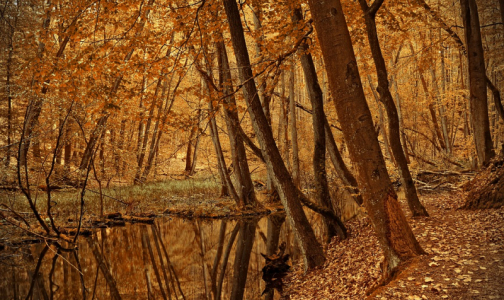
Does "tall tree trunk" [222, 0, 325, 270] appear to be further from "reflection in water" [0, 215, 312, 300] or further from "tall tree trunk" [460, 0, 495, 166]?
"tall tree trunk" [460, 0, 495, 166]

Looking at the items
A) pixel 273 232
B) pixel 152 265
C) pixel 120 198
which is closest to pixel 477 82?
pixel 273 232

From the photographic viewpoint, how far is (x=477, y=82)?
9141mm

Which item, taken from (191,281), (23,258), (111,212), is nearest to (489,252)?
(191,281)

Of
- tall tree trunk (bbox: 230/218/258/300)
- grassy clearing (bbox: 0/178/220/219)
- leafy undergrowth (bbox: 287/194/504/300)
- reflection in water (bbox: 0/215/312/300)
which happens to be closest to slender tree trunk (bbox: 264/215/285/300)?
reflection in water (bbox: 0/215/312/300)

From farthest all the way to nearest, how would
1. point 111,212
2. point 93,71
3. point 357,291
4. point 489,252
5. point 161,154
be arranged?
1. point 161,154
2. point 111,212
3. point 93,71
4. point 357,291
5. point 489,252

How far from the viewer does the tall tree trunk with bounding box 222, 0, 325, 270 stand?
6.64 metres

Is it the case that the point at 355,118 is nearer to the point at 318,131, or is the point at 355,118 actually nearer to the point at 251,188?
the point at 318,131

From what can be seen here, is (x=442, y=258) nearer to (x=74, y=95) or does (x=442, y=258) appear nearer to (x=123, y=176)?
(x=74, y=95)

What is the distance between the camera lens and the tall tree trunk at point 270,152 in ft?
21.8

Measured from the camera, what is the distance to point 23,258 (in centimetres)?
896

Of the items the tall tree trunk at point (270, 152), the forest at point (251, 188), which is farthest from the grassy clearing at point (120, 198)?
the tall tree trunk at point (270, 152)

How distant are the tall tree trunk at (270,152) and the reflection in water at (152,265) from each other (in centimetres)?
122

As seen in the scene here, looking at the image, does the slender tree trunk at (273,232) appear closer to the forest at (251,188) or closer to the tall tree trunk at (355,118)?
the forest at (251,188)

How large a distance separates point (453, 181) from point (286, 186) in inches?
392
